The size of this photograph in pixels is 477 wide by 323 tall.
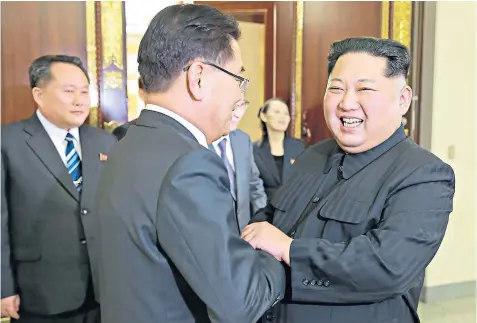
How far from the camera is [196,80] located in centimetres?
102

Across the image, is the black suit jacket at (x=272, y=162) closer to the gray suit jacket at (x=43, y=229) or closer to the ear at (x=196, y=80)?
the gray suit jacket at (x=43, y=229)

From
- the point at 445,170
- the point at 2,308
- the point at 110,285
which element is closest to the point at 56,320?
the point at 2,308

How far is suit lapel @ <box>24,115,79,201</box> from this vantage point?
2.11 meters

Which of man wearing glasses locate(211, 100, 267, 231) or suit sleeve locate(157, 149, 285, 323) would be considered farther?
man wearing glasses locate(211, 100, 267, 231)

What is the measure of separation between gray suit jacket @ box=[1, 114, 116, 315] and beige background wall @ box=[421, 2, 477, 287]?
2.51 m

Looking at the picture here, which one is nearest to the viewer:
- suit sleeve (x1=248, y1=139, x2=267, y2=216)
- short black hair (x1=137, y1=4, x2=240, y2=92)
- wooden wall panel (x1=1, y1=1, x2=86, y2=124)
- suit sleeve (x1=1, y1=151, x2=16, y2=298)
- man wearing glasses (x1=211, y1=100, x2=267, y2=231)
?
short black hair (x1=137, y1=4, x2=240, y2=92)

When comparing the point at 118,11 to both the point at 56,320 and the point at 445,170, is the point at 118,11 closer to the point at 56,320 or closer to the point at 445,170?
the point at 56,320

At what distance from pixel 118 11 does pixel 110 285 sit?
7.83 feet

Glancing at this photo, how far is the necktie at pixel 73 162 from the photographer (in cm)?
218

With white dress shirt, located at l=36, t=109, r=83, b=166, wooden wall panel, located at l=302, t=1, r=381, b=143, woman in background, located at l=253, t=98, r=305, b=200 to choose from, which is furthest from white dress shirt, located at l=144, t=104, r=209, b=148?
wooden wall panel, located at l=302, t=1, r=381, b=143

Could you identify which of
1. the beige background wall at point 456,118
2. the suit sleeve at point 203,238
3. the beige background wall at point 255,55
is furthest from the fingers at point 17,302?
the beige background wall at point 456,118

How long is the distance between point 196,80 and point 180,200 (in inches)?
10.3

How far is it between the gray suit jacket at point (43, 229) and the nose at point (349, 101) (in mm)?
1254

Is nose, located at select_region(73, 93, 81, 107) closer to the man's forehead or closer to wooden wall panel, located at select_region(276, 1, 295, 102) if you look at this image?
the man's forehead
